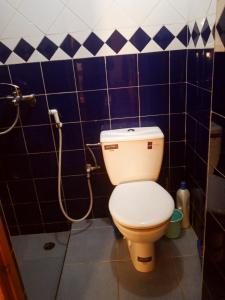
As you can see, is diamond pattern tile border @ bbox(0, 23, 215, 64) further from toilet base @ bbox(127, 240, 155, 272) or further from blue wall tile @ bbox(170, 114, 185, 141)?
toilet base @ bbox(127, 240, 155, 272)

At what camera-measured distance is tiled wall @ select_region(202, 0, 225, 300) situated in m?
0.80

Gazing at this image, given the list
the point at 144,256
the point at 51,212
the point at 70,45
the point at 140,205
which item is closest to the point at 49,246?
the point at 51,212

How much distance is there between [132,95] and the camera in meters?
1.75

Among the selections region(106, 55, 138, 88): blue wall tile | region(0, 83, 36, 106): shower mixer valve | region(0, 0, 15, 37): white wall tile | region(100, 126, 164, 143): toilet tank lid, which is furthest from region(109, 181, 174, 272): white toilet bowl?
region(0, 0, 15, 37): white wall tile

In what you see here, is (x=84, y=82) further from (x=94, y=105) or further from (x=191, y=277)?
(x=191, y=277)

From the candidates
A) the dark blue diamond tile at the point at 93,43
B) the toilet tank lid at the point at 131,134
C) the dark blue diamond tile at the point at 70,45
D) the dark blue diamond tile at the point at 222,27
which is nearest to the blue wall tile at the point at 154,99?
the toilet tank lid at the point at 131,134

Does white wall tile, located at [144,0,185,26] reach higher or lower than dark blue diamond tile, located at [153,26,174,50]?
higher

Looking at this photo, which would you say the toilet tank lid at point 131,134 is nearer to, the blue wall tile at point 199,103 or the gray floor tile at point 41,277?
the blue wall tile at point 199,103

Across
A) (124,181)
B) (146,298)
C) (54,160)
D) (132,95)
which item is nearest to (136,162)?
(124,181)

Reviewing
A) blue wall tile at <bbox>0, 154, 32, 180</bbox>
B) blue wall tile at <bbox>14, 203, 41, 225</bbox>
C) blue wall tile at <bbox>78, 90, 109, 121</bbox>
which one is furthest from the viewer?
blue wall tile at <bbox>14, 203, 41, 225</bbox>

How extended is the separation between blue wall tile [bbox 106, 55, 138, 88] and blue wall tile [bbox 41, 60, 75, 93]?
0.25 meters

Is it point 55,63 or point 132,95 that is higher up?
point 55,63

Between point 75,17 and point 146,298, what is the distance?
5.36ft

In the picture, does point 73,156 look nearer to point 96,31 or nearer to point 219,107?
point 96,31
